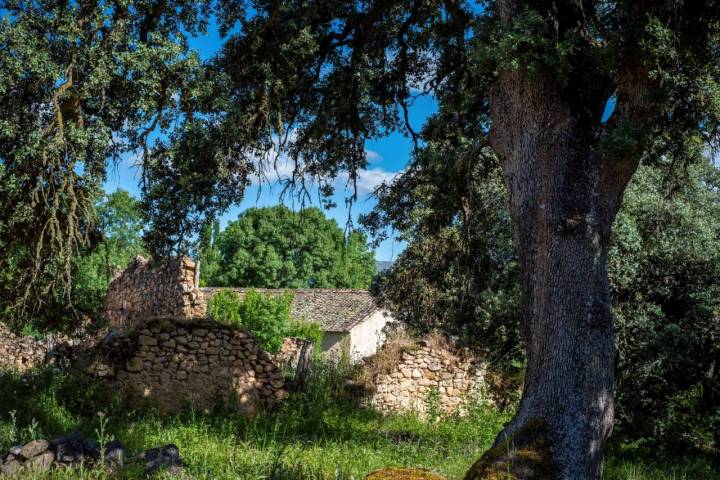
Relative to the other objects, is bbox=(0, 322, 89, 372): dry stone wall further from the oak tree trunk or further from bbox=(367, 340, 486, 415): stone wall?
the oak tree trunk

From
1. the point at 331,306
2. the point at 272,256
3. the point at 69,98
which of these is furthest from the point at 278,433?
the point at 272,256

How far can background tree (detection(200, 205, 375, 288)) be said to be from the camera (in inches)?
1679

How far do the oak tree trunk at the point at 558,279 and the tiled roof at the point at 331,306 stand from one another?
28.2m

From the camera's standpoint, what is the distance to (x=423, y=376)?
1558cm

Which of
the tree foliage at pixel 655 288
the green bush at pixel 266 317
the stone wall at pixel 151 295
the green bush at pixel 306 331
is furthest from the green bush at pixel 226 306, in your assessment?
the tree foliage at pixel 655 288

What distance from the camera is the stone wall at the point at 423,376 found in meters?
15.2

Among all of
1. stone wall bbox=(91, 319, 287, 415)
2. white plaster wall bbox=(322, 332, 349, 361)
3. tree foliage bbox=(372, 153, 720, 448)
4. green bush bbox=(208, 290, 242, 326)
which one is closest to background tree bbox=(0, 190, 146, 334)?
stone wall bbox=(91, 319, 287, 415)

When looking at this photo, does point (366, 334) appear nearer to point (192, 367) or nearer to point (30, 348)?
point (30, 348)

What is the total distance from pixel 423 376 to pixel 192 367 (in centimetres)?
541

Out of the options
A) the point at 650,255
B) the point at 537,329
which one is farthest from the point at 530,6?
the point at 650,255

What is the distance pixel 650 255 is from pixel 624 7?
7.36m

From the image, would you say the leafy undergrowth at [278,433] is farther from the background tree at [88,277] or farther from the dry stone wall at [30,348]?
the dry stone wall at [30,348]

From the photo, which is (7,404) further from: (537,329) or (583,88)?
(583,88)

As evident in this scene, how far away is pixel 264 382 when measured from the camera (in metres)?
14.0
